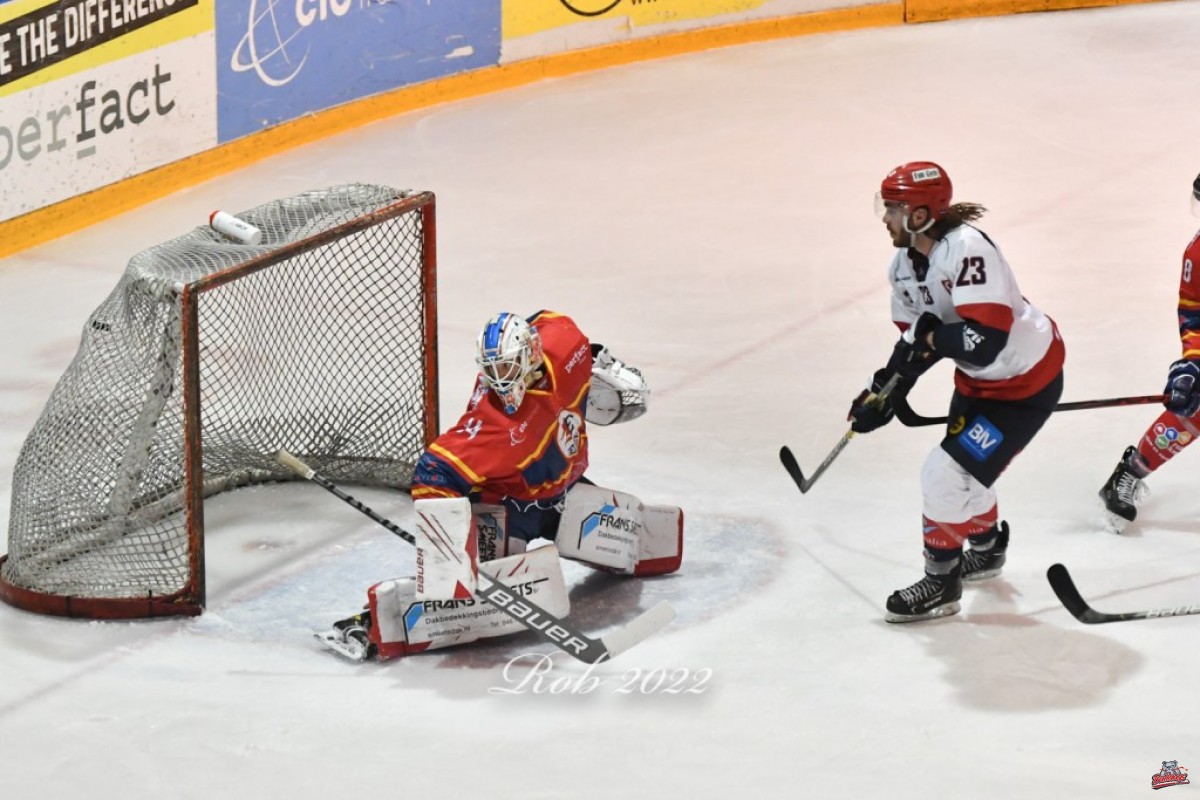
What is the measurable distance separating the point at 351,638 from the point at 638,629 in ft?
2.18

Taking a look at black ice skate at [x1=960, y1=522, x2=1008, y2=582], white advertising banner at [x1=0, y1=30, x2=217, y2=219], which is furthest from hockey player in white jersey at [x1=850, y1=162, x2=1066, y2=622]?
white advertising banner at [x1=0, y1=30, x2=217, y2=219]

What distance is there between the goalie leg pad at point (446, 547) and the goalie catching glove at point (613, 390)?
712 millimetres

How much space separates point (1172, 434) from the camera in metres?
5.33

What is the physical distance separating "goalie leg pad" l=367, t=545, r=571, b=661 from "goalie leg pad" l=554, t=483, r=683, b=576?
0.22 metres

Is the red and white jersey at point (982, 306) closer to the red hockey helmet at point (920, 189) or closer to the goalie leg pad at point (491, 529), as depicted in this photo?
the red hockey helmet at point (920, 189)

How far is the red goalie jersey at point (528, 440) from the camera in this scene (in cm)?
450

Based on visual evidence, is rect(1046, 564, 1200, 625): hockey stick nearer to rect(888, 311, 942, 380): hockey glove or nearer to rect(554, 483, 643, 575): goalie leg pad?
rect(888, 311, 942, 380): hockey glove

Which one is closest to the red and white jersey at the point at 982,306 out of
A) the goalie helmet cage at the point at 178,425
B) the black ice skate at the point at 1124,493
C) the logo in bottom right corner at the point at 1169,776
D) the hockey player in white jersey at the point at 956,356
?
the hockey player in white jersey at the point at 956,356

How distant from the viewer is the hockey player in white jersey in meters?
4.54

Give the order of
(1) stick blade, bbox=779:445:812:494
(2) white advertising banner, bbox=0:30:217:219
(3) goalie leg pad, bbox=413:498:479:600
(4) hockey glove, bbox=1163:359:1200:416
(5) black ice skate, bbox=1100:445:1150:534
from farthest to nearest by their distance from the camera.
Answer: (2) white advertising banner, bbox=0:30:217:219, (1) stick blade, bbox=779:445:812:494, (5) black ice skate, bbox=1100:445:1150:534, (4) hockey glove, bbox=1163:359:1200:416, (3) goalie leg pad, bbox=413:498:479:600

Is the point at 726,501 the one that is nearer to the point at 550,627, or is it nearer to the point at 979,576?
the point at 979,576

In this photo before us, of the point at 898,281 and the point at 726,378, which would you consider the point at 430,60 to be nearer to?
the point at 726,378

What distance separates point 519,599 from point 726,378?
2256 mm

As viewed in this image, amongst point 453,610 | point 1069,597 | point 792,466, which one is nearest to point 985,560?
point 1069,597
